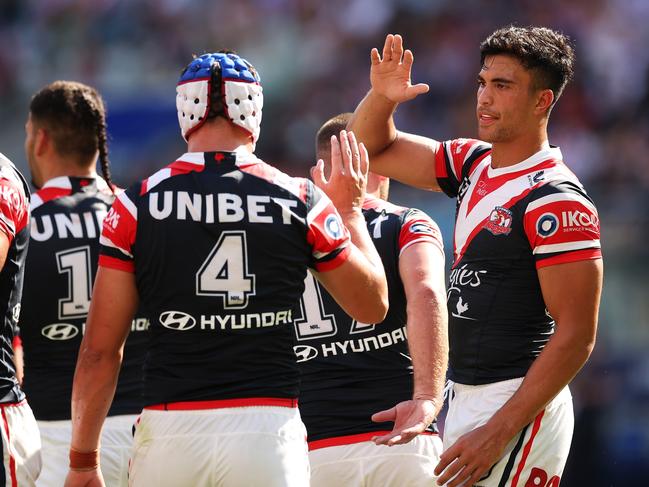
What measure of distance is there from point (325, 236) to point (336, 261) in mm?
100

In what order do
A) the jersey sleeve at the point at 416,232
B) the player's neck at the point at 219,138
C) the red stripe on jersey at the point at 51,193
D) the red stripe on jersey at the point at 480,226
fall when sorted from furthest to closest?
1. the red stripe on jersey at the point at 51,193
2. the jersey sleeve at the point at 416,232
3. the red stripe on jersey at the point at 480,226
4. the player's neck at the point at 219,138

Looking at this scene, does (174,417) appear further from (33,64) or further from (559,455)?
(33,64)

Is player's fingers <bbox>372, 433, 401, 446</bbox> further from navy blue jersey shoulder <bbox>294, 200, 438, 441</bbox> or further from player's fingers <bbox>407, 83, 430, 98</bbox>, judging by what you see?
player's fingers <bbox>407, 83, 430, 98</bbox>

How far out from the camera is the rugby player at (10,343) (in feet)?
12.8

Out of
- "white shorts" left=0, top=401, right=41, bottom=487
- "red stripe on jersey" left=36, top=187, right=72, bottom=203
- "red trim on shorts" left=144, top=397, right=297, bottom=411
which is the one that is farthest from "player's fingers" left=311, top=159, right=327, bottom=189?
"red stripe on jersey" left=36, top=187, right=72, bottom=203

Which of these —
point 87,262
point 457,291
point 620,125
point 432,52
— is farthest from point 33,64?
point 457,291

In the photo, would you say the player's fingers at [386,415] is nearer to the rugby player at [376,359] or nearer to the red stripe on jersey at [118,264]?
the rugby player at [376,359]

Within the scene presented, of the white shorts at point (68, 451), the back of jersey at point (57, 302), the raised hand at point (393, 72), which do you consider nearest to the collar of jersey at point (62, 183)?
the back of jersey at point (57, 302)

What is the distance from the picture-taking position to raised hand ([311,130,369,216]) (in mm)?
4051

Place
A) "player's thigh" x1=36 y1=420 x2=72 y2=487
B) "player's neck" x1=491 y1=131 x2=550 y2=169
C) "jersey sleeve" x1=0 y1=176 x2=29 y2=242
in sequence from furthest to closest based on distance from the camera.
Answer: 1. "player's thigh" x1=36 y1=420 x2=72 y2=487
2. "player's neck" x1=491 y1=131 x2=550 y2=169
3. "jersey sleeve" x1=0 y1=176 x2=29 y2=242

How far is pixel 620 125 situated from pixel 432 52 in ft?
9.49

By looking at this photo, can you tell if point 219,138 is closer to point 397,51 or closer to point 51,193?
point 397,51

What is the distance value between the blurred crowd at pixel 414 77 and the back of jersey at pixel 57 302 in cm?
598

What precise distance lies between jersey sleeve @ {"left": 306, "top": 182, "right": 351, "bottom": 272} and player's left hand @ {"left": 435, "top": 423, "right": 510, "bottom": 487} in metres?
0.94
